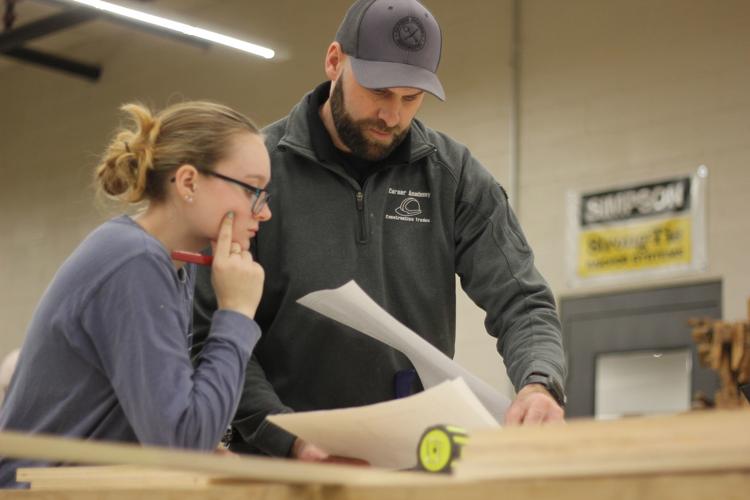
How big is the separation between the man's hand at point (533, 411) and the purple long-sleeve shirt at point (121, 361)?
1.29ft

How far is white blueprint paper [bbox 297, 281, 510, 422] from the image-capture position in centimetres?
163

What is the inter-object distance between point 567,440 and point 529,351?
1036 mm

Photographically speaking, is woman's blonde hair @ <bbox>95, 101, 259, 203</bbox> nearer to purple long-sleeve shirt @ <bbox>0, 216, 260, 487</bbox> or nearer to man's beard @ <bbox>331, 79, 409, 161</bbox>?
purple long-sleeve shirt @ <bbox>0, 216, 260, 487</bbox>

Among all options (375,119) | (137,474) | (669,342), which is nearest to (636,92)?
(669,342)

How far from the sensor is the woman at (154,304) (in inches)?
56.6

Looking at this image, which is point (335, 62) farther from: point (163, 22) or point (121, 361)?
point (163, 22)

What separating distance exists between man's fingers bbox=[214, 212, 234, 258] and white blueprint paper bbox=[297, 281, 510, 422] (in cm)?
15

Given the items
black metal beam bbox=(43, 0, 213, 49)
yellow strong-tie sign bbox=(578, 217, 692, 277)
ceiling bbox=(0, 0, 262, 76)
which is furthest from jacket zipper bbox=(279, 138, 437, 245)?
ceiling bbox=(0, 0, 262, 76)

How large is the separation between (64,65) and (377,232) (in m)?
7.08

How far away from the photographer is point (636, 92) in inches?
226

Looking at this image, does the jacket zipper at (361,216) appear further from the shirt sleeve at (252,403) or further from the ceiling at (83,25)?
the ceiling at (83,25)

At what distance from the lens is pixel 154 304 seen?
4.88ft

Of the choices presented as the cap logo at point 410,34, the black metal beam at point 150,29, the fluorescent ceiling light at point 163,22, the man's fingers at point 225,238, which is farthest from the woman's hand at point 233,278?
the black metal beam at point 150,29

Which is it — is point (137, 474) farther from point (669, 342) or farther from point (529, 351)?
point (669, 342)
